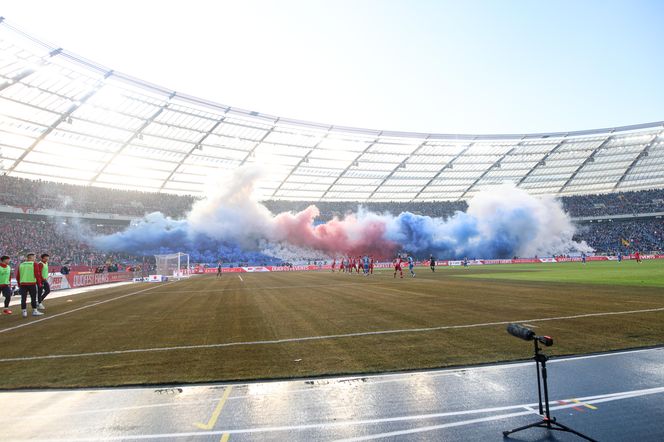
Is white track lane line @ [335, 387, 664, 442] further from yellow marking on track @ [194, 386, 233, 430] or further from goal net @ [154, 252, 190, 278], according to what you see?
goal net @ [154, 252, 190, 278]

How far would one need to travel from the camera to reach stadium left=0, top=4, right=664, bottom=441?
4.92 m

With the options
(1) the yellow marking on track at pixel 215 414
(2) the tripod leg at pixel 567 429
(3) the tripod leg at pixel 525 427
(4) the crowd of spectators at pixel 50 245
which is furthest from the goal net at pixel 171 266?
(2) the tripod leg at pixel 567 429

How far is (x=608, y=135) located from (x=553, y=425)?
72633mm

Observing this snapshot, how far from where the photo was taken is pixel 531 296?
15.4m

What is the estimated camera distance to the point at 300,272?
49.0 metres

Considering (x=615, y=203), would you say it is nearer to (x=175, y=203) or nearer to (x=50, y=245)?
(x=175, y=203)

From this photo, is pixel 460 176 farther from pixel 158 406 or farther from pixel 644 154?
pixel 158 406

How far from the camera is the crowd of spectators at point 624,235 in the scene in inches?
2803

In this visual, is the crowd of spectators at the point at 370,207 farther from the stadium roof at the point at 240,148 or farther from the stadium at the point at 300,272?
the stadium roof at the point at 240,148

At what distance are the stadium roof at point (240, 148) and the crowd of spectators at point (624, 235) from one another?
795 centimetres

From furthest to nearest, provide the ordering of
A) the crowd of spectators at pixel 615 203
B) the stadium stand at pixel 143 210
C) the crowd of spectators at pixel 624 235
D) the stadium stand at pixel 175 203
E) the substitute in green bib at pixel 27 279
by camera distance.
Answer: the crowd of spectators at pixel 615 203
the crowd of spectators at pixel 624 235
the stadium stand at pixel 175 203
the stadium stand at pixel 143 210
the substitute in green bib at pixel 27 279

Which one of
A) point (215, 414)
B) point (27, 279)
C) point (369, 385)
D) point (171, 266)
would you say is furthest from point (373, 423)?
point (171, 266)

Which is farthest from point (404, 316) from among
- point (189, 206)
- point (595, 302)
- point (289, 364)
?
point (189, 206)

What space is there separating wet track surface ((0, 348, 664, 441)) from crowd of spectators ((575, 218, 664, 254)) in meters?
75.8
